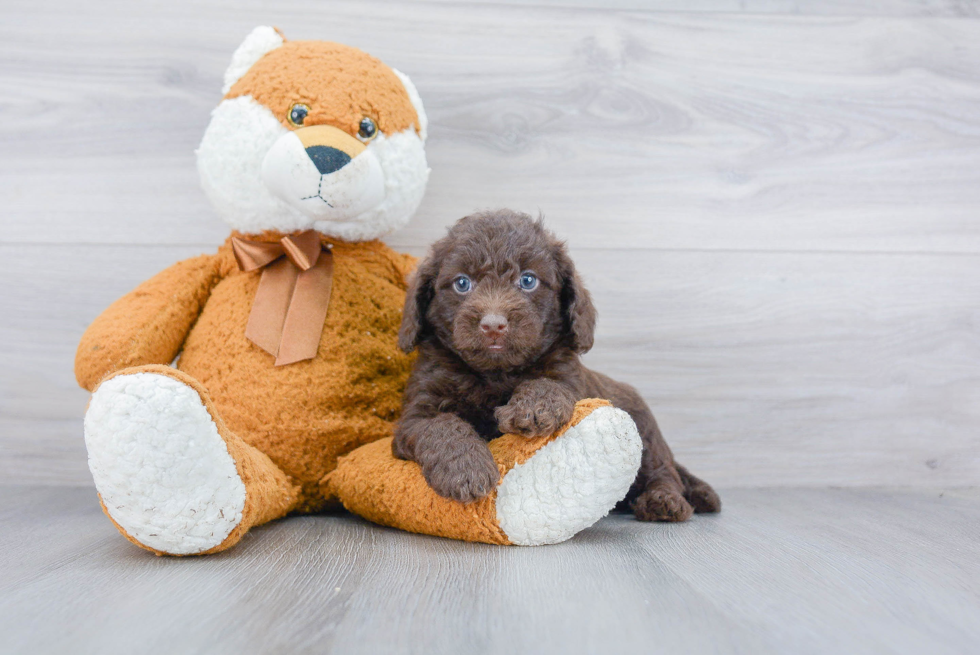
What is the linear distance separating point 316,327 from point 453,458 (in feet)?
1.43

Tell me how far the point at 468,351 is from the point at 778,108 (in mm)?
1173

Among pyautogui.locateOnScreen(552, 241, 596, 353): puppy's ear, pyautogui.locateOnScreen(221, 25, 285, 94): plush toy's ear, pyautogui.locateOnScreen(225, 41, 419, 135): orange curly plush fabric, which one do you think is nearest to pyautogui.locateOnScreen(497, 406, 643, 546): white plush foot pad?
pyautogui.locateOnScreen(552, 241, 596, 353): puppy's ear

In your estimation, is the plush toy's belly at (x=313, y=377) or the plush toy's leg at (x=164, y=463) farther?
the plush toy's belly at (x=313, y=377)

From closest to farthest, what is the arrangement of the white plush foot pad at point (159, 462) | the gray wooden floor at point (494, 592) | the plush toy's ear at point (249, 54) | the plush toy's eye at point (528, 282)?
the gray wooden floor at point (494, 592)
the white plush foot pad at point (159, 462)
the plush toy's eye at point (528, 282)
the plush toy's ear at point (249, 54)

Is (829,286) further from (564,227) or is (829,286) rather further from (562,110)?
(562,110)

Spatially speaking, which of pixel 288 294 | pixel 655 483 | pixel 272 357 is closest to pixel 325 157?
pixel 288 294

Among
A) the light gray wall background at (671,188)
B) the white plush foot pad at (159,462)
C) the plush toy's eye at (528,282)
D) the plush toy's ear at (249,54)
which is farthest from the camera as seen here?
the light gray wall background at (671,188)

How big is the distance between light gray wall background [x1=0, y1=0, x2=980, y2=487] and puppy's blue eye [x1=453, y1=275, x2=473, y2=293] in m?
0.59

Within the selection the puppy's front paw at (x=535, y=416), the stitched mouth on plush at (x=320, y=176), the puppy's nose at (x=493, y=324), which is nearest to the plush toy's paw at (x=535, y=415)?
the puppy's front paw at (x=535, y=416)

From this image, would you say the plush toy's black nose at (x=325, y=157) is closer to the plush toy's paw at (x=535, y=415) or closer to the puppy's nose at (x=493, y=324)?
the puppy's nose at (x=493, y=324)

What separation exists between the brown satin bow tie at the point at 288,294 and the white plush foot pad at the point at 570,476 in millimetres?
479

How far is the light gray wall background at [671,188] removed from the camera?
5.63 ft

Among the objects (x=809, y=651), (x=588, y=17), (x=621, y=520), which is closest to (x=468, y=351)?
(x=621, y=520)

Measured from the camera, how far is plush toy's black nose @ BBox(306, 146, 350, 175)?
4.10ft
